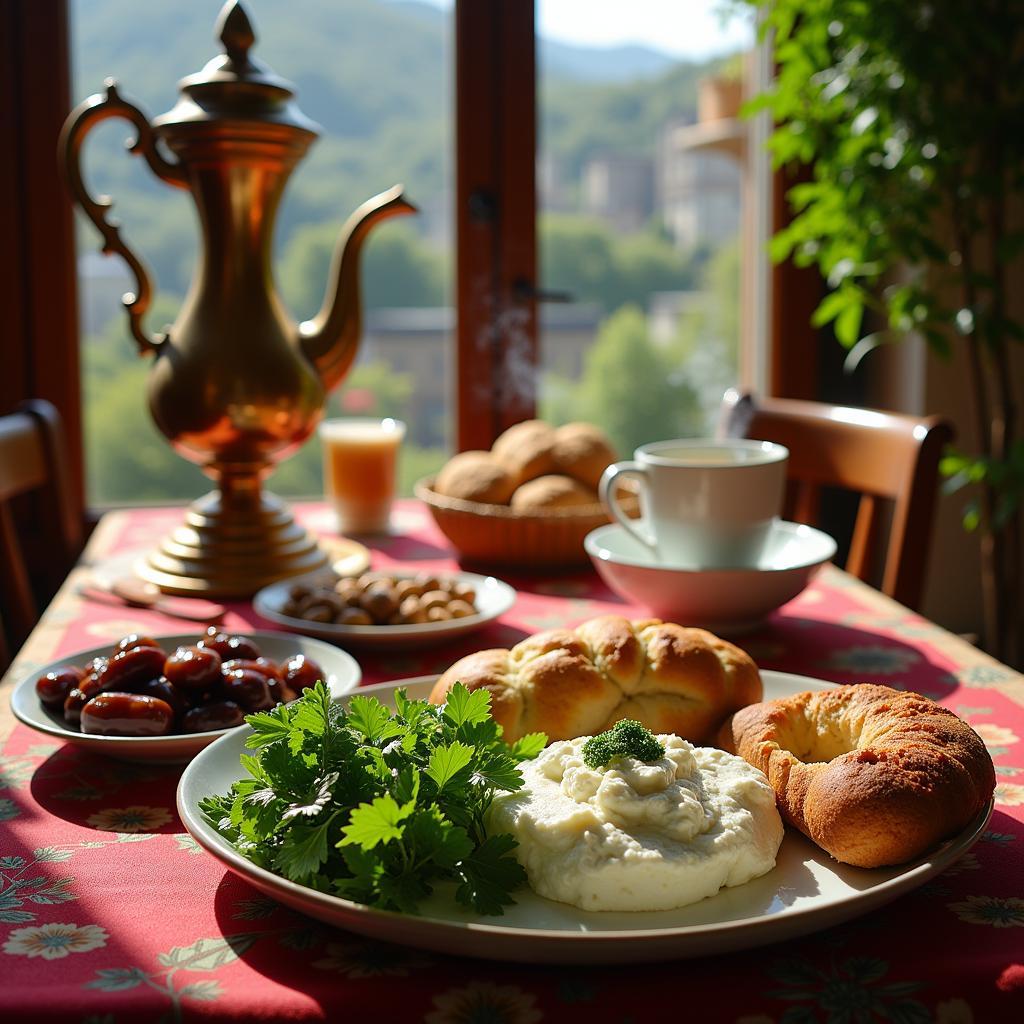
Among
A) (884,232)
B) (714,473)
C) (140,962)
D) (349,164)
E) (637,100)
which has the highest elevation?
(637,100)

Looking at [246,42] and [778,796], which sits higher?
[246,42]

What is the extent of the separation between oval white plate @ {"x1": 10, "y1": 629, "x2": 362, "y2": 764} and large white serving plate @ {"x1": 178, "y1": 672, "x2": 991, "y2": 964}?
150 millimetres

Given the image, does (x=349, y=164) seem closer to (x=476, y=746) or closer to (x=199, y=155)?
(x=199, y=155)

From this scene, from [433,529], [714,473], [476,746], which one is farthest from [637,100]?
[476,746]

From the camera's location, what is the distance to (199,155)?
1.39 meters

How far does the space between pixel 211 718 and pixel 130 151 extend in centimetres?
80

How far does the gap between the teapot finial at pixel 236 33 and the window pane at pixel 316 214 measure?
1060 millimetres

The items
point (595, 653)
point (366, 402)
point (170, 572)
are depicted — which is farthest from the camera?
point (366, 402)

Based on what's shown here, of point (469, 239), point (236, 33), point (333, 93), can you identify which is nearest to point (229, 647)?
point (236, 33)

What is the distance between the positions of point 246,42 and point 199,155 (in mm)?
141

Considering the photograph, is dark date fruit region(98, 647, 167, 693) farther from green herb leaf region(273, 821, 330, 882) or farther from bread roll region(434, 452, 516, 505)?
bread roll region(434, 452, 516, 505)

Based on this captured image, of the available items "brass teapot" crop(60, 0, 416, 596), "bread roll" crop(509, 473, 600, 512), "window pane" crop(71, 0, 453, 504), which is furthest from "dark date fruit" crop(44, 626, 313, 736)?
"window pane" crop(71, 0, 453, 504)

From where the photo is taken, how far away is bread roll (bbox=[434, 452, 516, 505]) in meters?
1.52

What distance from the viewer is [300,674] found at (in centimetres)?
89
